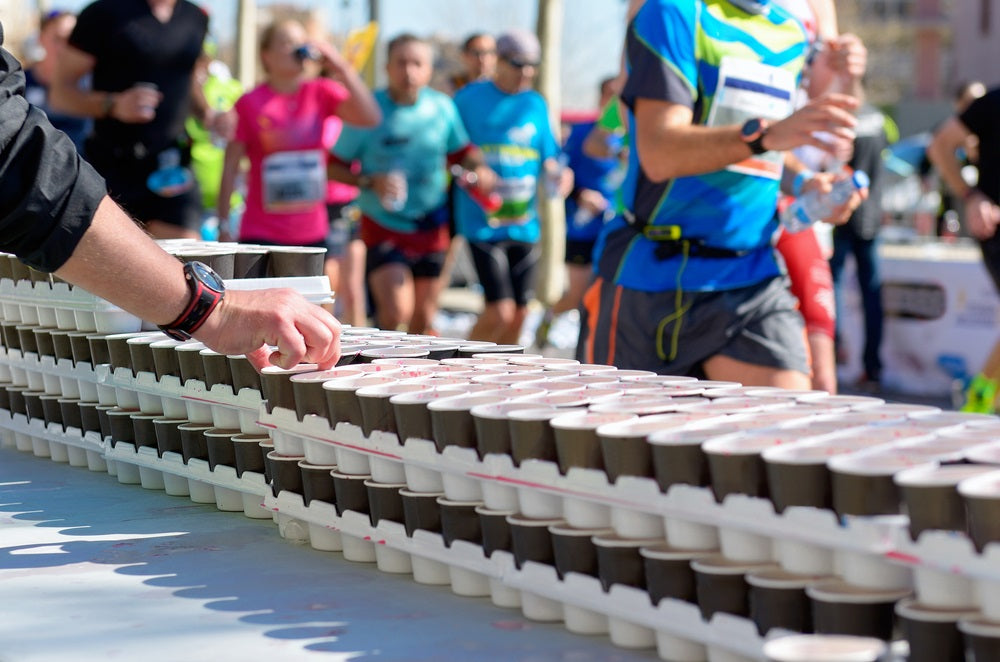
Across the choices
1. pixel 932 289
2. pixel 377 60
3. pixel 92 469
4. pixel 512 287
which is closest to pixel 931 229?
pixel 377 60

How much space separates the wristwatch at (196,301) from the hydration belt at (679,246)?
184 cm

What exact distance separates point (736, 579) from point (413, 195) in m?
7.34

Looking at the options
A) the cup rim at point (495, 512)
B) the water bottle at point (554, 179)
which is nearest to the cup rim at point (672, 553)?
the cup rim at point (495, 512)

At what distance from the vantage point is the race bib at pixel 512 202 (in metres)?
9.03

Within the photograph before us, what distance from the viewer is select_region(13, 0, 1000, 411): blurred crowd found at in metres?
3.83

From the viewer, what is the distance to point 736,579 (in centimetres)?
160

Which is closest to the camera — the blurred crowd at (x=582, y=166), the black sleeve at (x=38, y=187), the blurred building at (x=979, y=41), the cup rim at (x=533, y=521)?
the cup rim at (x=533, y=521)

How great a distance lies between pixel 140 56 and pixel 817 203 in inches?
144

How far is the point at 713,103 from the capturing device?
3848 millimetres

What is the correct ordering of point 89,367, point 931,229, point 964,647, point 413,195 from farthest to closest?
point 931,229 → point 413,195 → point 89,367 → point 964,647

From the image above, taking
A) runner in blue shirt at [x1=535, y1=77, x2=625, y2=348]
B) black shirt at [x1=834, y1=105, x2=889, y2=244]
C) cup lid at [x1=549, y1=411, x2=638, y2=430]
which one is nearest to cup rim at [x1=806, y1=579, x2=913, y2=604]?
cup lid at [x1=549, y1=411, x2=638, y2=430]

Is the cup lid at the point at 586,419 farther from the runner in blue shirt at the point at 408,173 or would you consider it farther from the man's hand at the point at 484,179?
the man's hand at the point at 484,179

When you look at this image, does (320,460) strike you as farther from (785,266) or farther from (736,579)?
(785,266)

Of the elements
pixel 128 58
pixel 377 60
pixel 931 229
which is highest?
pixel 377 60
